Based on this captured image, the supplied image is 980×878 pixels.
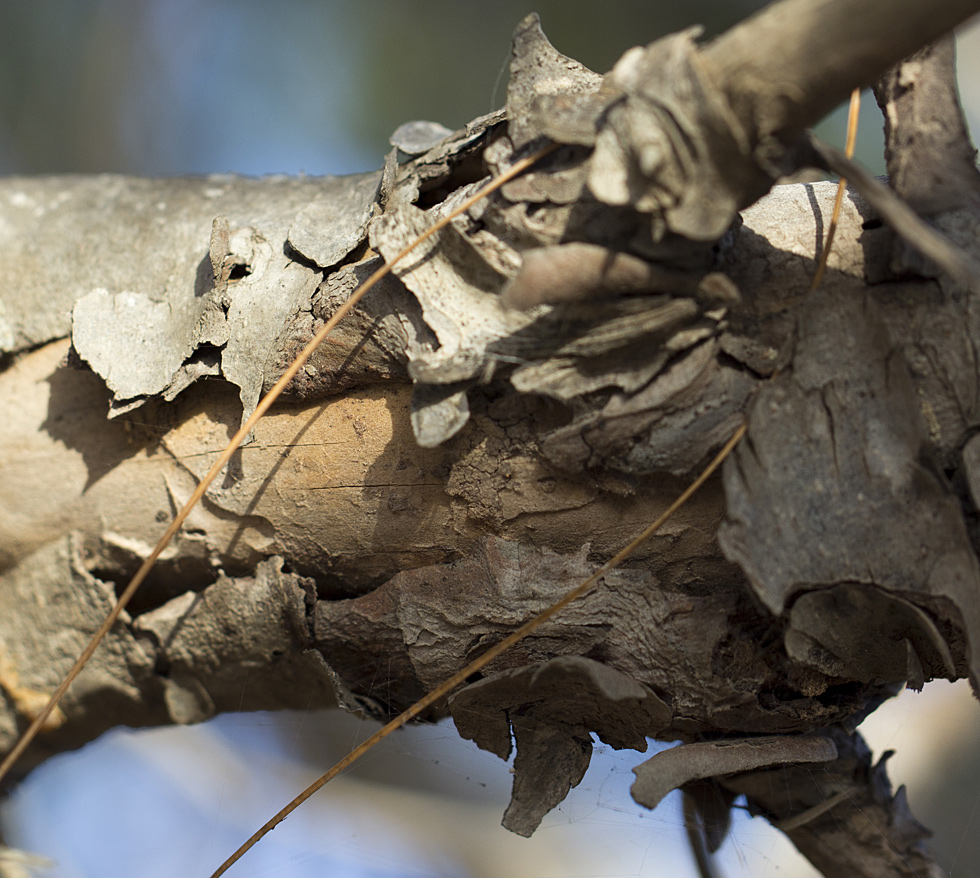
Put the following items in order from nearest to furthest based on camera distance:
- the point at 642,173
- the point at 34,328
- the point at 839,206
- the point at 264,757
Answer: the point at 642,173 < the point at 839,206 < the point at 34,328 < the point at 264,757

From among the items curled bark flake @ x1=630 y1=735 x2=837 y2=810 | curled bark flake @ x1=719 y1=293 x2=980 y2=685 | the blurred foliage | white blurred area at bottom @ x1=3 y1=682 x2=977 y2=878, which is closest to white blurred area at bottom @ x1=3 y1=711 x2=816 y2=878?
white blurred area at bottom @ x1=3 y1=682 x2=977 y2=878

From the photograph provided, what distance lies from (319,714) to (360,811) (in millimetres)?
180

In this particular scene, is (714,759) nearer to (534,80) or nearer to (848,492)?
(848,492)

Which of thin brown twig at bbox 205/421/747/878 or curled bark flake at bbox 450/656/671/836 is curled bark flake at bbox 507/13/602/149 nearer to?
thin brown twig at bbox 205/421/747/878

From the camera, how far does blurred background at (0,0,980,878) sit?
94 cm

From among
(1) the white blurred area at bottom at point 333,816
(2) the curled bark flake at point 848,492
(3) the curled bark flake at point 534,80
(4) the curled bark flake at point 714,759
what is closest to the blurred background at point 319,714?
(1) the white blurred area at bottom at point 333,816

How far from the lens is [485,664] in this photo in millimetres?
613

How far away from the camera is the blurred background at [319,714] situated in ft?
3.07

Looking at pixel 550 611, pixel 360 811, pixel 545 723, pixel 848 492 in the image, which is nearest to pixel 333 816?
pixel 360 811

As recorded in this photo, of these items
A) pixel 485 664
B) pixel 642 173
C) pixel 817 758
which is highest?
pixel 642 173

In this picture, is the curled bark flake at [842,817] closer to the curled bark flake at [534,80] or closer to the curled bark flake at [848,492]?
the curled bark flake at [848,492]

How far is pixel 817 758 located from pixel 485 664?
11.2 inches

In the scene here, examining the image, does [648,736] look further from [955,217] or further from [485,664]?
[955,217]

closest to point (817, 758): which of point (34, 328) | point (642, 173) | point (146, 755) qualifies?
point (642, 173)
